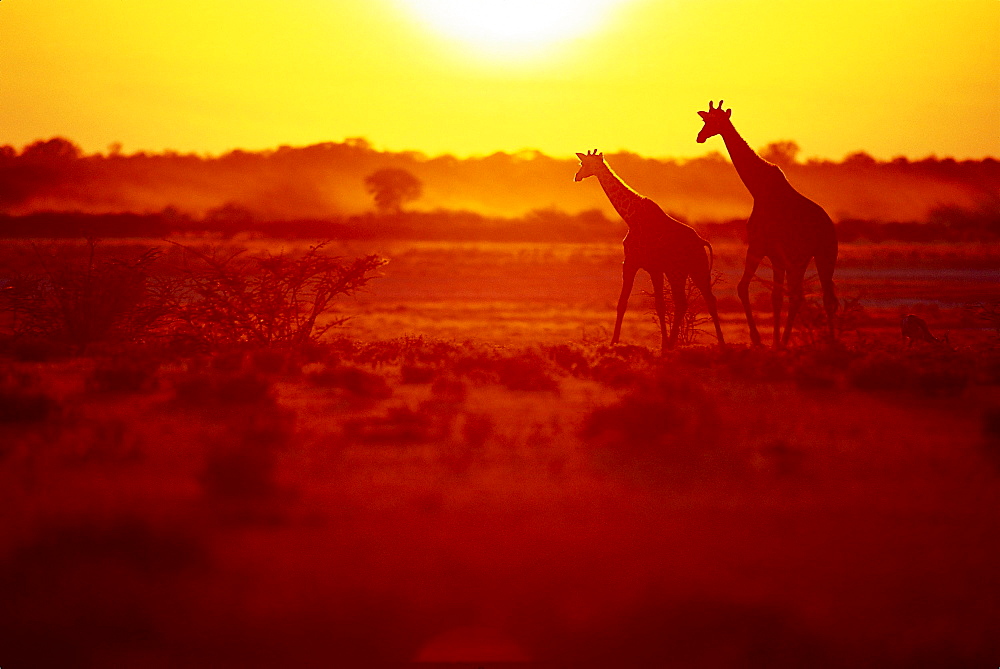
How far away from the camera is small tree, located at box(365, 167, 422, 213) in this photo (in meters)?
82.9

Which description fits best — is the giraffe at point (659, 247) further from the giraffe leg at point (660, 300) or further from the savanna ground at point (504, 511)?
the savanna ground at point (504, 511)

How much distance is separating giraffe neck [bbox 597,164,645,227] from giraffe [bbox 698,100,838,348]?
1082 mm

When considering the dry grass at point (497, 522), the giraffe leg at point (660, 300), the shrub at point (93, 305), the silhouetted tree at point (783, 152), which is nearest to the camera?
the dry grass at point (497, 522)

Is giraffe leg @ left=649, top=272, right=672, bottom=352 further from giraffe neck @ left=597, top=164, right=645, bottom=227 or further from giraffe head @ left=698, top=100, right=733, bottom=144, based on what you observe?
giraffe head @ left=698, top=100, right=733, bottom=144

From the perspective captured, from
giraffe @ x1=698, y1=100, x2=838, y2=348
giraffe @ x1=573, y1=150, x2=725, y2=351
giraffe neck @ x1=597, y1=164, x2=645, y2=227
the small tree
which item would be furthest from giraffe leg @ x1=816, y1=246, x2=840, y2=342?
the small tree

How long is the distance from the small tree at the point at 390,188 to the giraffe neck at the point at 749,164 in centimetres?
6945

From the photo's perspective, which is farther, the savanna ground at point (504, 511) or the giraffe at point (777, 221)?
the giraffe at point (777, 221)

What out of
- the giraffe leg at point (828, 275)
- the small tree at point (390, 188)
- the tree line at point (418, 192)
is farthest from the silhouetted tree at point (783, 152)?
the giraffe leg at point (828, 275)

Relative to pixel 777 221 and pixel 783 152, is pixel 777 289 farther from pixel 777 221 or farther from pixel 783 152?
pixel 783 152

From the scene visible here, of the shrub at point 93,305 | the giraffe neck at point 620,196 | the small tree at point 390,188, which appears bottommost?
the shrub at point 93,305

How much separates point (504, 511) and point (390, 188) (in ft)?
251

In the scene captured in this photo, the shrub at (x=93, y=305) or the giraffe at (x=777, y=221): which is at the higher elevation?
the giraffe at (x=777, y=221)

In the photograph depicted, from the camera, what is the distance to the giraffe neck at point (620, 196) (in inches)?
569

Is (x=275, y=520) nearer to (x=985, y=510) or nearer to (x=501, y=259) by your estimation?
(x=985, y=510)
